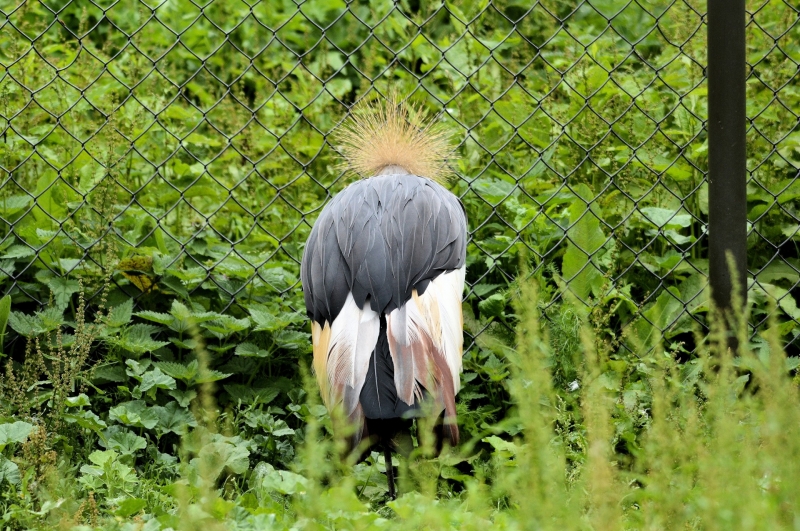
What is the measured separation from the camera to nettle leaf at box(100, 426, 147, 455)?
8.90 feet

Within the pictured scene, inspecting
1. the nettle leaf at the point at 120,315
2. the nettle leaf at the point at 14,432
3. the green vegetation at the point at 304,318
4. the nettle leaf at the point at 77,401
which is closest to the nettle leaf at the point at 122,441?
the green vegetation at the point at 304,318

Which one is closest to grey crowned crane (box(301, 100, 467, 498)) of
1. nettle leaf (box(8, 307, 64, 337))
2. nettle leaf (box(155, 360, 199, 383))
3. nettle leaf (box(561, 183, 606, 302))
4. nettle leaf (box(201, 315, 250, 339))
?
nettle leaf (box(201, 315, 250, 339))

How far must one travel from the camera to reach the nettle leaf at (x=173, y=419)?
2.85 m

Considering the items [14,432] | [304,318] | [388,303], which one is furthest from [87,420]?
[388,303]

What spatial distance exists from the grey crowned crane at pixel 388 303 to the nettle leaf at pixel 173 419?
47 centimetres

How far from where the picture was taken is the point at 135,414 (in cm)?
281

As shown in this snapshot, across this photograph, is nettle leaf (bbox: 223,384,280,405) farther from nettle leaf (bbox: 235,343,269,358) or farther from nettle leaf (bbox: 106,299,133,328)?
nettle leaf (bbox: 106,299,133,328)

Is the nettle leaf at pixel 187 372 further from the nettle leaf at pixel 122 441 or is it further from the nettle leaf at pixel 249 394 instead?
the nettle leaf at pixel 122 441

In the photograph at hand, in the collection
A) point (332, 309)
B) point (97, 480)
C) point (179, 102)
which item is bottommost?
point (97, 480)

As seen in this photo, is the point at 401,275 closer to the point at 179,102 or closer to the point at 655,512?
the point at 655,512

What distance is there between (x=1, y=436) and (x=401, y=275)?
3.64 feet

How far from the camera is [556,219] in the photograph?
139 inches

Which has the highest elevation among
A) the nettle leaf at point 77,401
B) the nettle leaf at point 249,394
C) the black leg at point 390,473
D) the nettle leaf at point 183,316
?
the nettle leaf at point 183,316

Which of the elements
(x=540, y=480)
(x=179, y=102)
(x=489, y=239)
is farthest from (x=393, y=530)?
(x=179, y=102)
